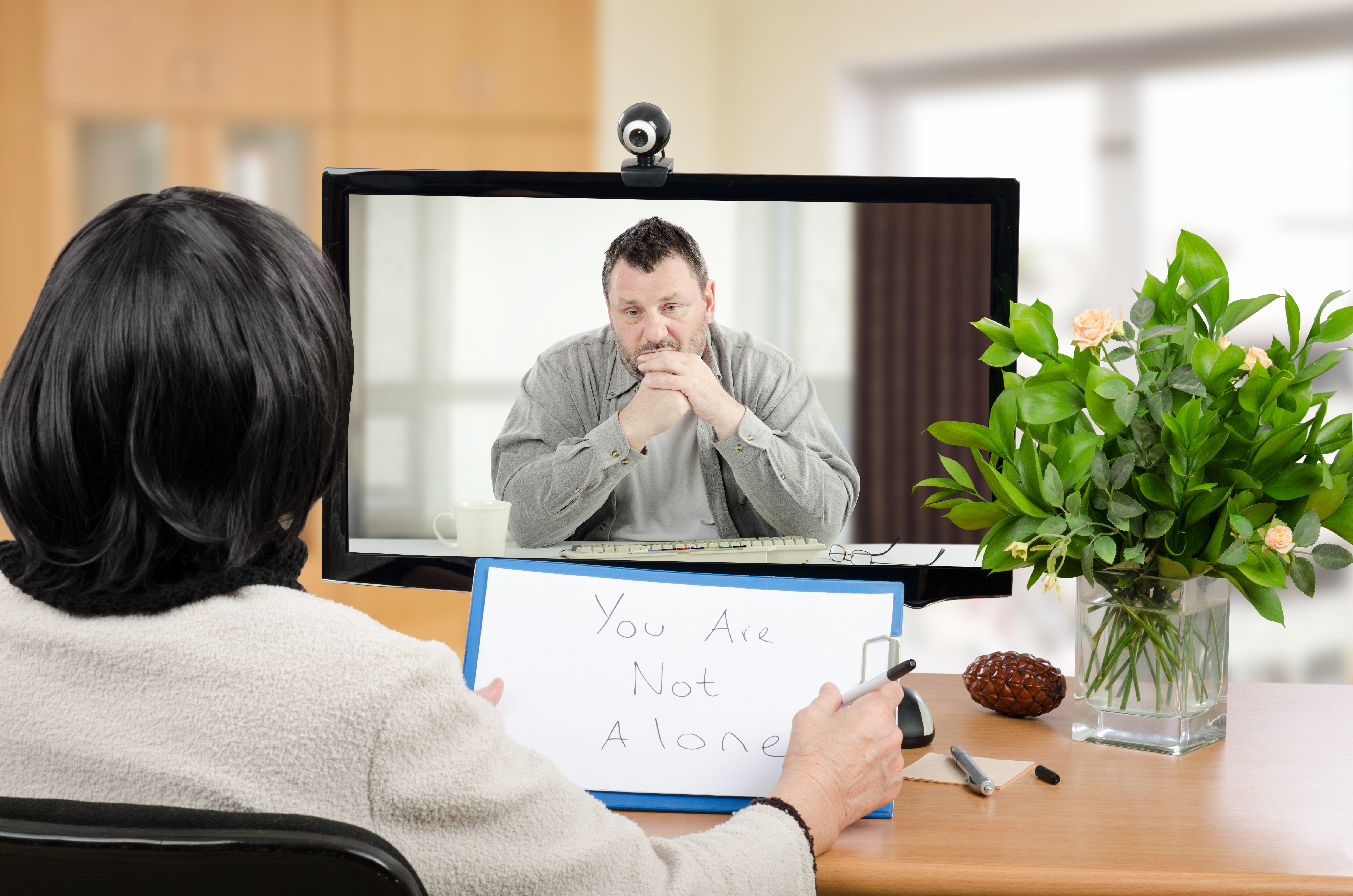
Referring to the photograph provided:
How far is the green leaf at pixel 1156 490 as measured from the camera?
90 cm

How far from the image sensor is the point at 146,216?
58 cm

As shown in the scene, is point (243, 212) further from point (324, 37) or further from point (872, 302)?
point (324, 37)

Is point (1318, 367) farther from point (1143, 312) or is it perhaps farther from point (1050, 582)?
point (1050, 582)

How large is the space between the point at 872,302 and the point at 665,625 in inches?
16.5

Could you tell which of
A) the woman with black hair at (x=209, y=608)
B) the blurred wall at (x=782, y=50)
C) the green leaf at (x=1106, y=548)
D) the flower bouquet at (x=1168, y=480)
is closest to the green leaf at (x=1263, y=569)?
the flower bouquet at (x=1168, y=480)

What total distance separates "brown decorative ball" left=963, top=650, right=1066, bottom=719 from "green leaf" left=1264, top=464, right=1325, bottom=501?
26cm

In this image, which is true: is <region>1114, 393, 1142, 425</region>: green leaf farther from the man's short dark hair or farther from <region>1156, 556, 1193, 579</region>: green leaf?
the man's short dark hair

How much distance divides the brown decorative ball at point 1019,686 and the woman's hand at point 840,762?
25 cm

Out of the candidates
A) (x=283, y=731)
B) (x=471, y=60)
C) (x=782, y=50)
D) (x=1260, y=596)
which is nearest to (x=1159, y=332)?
(x=1260, y=596)

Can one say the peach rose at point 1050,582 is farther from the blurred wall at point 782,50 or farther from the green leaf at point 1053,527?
the blurred wall at point 782,50

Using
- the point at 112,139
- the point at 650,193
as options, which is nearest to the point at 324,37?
the point at 112,139

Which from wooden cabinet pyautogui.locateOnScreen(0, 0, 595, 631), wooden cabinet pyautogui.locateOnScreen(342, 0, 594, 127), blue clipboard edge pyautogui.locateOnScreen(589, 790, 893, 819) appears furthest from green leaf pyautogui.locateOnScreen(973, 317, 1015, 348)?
Answer: wooden cabinet pyautogui.locateOnScreen(342, 0, 594, 127)

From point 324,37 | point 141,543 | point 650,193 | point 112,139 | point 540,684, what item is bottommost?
point 540,684

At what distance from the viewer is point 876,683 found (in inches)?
32.1
